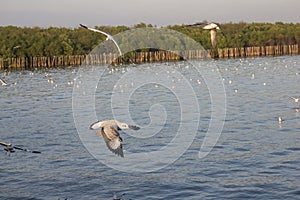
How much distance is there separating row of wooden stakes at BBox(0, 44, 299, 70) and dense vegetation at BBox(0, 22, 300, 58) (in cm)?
134

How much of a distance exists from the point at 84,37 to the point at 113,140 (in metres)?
111

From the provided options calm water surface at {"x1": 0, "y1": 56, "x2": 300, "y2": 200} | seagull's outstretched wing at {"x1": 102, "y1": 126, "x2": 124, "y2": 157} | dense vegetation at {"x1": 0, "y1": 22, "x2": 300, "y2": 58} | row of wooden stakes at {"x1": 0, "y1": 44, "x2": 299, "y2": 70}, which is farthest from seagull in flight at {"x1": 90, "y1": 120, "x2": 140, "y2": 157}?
row of wooden stakes at {"x1": 0, "y1": 44, "x2": 299, "y2": 70}

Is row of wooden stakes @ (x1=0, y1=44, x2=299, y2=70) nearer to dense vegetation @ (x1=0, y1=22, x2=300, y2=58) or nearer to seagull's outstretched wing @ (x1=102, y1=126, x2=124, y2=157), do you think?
dense vegetation @ (x1=0, y1=22, x2=300, y2=58)

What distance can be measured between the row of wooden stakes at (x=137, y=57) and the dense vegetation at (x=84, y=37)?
1.34m

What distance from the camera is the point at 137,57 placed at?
11731cm

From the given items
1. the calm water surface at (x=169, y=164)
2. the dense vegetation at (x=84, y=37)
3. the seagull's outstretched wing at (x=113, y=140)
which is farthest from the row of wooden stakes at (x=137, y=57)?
the seagull's outstretched wing at (x=113, y=140)

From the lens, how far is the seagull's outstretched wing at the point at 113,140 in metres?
10.3

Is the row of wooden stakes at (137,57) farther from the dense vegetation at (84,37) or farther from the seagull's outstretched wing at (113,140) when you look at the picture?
the seagull's outstretched wing at (113,140)

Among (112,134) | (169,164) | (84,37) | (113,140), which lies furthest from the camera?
(84,37)

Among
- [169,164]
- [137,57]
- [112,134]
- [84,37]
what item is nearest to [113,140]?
[112,134]

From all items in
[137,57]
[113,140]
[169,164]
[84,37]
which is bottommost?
[169,164]

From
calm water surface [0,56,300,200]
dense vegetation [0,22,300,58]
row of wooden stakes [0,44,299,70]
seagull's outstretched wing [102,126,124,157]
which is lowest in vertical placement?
calm water surface [0,56,300,200]

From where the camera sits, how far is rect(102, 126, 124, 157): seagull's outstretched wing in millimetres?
10297

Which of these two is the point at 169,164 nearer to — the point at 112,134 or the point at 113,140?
the point at 112,134
